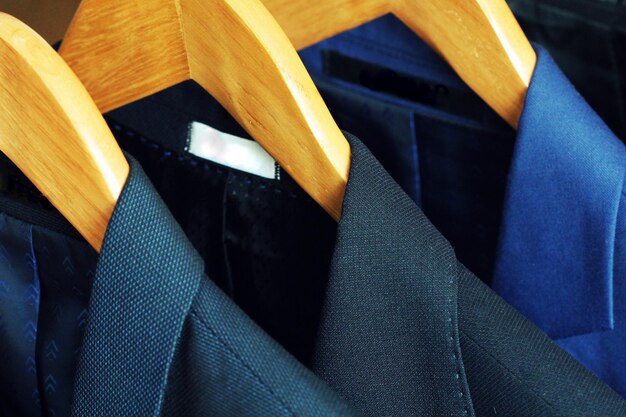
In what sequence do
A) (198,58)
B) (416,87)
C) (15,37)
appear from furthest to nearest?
(416,87), (198,58), (15,37)

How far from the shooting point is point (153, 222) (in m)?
0.42

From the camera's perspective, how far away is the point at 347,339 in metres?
0.47

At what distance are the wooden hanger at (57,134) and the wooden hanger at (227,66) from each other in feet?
0.25

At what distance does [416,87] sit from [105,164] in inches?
11.5

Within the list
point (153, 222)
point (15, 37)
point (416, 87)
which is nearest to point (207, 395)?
point (153, 222)

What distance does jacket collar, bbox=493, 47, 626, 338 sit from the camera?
21.5 inches

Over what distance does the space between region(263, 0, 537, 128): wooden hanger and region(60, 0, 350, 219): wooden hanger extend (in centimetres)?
10

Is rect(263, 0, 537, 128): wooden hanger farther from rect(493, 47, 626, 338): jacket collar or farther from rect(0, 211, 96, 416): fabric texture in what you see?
rect(0, 211, 96, 416): fabric texture

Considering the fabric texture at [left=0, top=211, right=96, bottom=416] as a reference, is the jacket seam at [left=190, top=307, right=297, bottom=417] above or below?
above

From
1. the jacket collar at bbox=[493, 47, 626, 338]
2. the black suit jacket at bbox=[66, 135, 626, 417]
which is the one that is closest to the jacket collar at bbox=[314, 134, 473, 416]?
the black suit jacket at bbox=[66, 135, 626, 417]

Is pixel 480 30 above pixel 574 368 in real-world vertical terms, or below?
above

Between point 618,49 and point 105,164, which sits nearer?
point 105,164

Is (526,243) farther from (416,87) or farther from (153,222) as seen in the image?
(153,222)

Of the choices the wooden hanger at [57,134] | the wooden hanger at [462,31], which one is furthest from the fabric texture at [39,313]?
the wooden hanger at [462,31]
